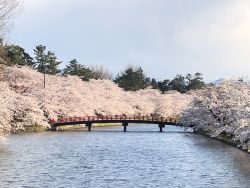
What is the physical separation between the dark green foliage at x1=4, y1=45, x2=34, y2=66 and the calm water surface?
38.0m

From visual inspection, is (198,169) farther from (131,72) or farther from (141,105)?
(131,72)

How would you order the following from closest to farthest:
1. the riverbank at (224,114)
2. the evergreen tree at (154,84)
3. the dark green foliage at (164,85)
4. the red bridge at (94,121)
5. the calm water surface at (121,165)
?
1. the calm water surface at (121,165)
2. the riverbank at (224,114)
3. the red bridge at (94,121)
4. the dark green foliage at (164,85)
5. the evergreen tree at (154,84)

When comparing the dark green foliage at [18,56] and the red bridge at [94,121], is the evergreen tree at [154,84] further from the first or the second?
the red bridge at [94,121]

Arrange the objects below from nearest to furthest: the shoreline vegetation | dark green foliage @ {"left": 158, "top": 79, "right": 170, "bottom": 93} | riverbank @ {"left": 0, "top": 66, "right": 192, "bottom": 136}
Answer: the shoreline vegetation, riverbank @ {"left": 0, "top": 66, "right": 192, "bottom": 136}, dark green foliage @ {"left": 158, "top": 79, "right": 170, "bottom": 93}

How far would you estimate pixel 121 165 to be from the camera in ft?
102

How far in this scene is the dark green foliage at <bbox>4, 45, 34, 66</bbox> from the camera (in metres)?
80.9

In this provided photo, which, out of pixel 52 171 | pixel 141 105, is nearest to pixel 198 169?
pixel 52 171

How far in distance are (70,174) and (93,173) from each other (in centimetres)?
126

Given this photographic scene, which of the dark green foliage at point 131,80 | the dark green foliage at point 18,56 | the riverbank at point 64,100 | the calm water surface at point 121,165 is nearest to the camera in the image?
the calm water surface at point 121,165

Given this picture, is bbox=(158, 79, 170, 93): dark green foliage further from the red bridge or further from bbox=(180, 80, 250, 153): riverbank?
bbox=(180, 80, 250, 153): riverbank

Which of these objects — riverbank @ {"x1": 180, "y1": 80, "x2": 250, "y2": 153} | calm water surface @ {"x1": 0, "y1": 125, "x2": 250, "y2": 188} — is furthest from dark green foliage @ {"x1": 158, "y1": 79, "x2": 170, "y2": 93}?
calm water surface @ {"x1": 0, "y1": 125, "x2": 250, "y2": 188}

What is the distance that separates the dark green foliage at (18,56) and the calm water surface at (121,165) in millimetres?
37975

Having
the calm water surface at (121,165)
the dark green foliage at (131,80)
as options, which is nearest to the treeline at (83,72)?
the dark green foliage at (131,80)

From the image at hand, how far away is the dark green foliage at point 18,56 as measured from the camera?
8086 cm
